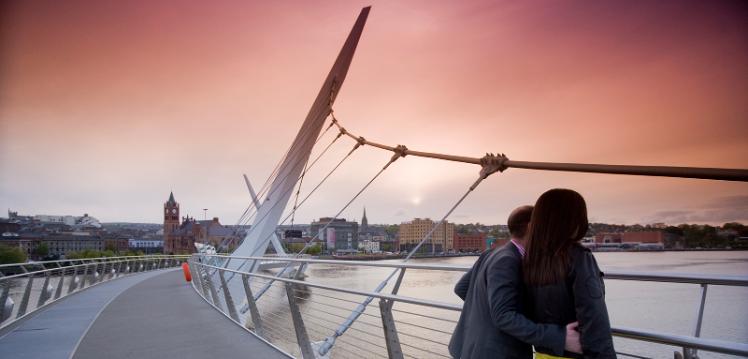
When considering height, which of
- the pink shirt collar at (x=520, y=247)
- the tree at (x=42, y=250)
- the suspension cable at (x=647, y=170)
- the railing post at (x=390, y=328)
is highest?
the suspension cable at (x=647, y=170)

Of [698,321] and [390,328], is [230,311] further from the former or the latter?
[698,321]

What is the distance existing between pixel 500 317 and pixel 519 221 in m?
0.32

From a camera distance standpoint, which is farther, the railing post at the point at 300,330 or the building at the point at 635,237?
the building at the point at 635,237

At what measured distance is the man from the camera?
4.91 feet

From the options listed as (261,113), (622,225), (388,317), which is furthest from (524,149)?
(388,317)

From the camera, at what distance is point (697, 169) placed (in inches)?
103

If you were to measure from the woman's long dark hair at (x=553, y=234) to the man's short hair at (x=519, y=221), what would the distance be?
0.42 feet

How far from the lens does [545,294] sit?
152 centimetres

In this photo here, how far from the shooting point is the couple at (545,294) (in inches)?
56.7

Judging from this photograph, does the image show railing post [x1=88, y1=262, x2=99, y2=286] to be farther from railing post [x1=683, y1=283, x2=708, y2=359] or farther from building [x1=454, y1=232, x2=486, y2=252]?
building [x1=454, y1=232, x2=486, y2=252]

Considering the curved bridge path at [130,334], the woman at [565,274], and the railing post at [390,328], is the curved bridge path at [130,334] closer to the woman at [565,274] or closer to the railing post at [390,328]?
the railing post at [390,328]

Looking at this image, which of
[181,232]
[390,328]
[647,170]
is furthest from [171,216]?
[647,170]

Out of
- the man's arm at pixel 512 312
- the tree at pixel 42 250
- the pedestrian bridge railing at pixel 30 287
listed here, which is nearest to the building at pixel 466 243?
the pedestrian bridge railing at pixel 30 287

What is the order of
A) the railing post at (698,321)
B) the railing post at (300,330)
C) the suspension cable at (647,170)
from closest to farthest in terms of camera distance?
the railing post at (698,321) < the suspension cable at (647,170) < the railing post at (300,330)
